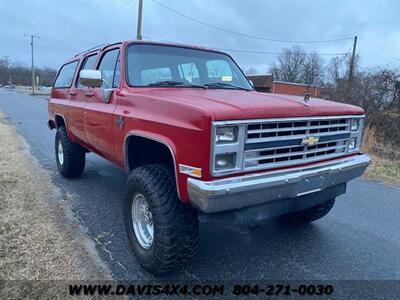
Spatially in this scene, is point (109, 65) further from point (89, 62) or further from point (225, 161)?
point (225, 161)

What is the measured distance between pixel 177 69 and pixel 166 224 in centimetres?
192

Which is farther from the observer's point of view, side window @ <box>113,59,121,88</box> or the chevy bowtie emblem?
side window @ <box>113,59,121,88</box>

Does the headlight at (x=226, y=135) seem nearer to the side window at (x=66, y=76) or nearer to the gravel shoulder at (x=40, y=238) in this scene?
the gravel shoulder at (x=40, y=238)

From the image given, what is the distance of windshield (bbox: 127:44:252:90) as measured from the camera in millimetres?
3867

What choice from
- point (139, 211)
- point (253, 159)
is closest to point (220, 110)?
point (253, 159)

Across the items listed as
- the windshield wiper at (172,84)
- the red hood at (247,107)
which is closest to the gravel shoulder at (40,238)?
the red hood at (247,107)

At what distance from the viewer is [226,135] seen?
2.62 m

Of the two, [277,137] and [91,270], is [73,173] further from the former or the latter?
[277,137]

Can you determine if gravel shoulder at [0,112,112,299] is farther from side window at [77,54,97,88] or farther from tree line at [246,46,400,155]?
tree line at [246,46,400,155]

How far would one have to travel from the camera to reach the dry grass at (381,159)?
23.4ft

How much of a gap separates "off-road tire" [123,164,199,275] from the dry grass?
17.1 feet

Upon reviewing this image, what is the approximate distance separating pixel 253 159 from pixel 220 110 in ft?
1.52

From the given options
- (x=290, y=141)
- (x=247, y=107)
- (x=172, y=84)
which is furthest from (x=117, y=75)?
(x=290, y=141)

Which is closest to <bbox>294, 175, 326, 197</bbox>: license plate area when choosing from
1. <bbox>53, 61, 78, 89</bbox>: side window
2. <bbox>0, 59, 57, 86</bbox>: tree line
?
<bbox>53, 61, 78, 89</bbox>: side window
